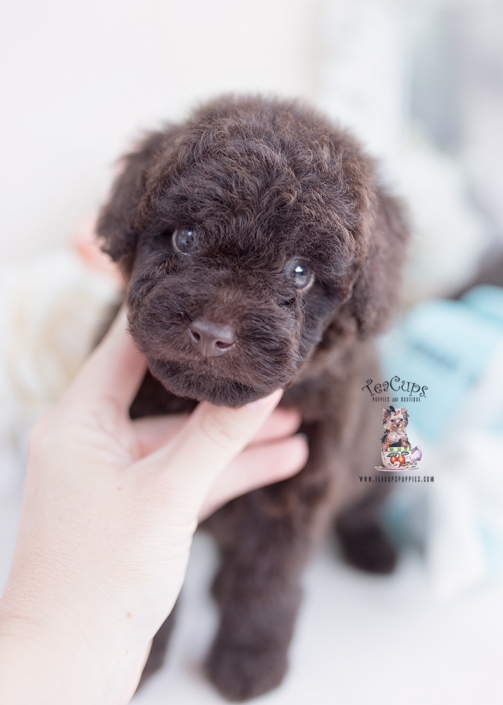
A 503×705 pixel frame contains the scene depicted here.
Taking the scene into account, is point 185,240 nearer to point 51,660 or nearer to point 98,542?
point 98,542

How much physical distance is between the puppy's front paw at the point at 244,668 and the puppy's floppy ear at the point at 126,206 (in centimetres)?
107

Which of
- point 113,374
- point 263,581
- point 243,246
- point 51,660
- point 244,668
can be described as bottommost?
point 244,668

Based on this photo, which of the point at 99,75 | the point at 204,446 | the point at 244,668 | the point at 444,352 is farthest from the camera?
the point at 99,75

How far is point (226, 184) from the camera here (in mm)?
996

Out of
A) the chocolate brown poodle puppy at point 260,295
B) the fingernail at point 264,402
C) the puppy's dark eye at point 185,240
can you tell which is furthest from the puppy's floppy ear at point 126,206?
the fingernail at point 264,402

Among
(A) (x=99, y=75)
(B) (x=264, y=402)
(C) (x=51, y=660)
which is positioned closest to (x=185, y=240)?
(B) (x=264, y=402)

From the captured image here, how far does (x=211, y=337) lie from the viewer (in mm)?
920

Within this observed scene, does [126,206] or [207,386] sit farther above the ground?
[126,206]

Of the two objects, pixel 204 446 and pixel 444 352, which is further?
pixel 444 352

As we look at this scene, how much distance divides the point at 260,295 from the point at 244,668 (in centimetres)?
103

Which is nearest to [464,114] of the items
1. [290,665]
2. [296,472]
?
[296,472]

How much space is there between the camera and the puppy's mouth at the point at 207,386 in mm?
1021

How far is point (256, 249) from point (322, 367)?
539 mm

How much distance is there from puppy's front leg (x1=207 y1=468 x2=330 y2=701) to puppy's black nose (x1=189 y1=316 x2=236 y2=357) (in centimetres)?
67
